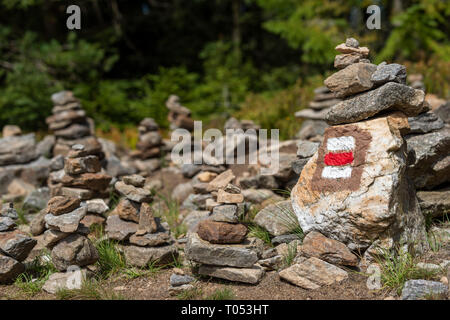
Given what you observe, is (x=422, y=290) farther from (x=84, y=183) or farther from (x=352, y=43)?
(x=84, y=183)

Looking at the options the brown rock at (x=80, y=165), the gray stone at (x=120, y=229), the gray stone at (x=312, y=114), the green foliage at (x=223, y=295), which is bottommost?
the green foliage at (x=223, y=295)

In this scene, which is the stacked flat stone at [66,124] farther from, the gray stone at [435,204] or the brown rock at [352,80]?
the gray stone at [435,204]

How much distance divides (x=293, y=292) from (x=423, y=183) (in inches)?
89.3

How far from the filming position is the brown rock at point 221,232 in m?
4.41

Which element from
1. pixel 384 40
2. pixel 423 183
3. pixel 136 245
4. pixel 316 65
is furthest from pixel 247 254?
pixel 316 65

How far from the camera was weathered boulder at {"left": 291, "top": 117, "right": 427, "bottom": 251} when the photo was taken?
4.09 meters

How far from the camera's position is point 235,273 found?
4195 mm

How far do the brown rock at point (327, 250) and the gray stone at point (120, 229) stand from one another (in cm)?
195

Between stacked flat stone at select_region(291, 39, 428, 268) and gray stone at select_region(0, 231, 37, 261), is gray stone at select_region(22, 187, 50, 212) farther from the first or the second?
stacked flat stone at select_region(291, 39, 428, 268)

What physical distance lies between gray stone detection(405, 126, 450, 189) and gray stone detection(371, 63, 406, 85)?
903mm

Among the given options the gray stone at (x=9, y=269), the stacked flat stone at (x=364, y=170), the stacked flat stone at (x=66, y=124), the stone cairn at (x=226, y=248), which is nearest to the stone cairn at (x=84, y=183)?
the gray stone at (x=9, y=269)

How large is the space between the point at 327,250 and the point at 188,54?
560 inches
